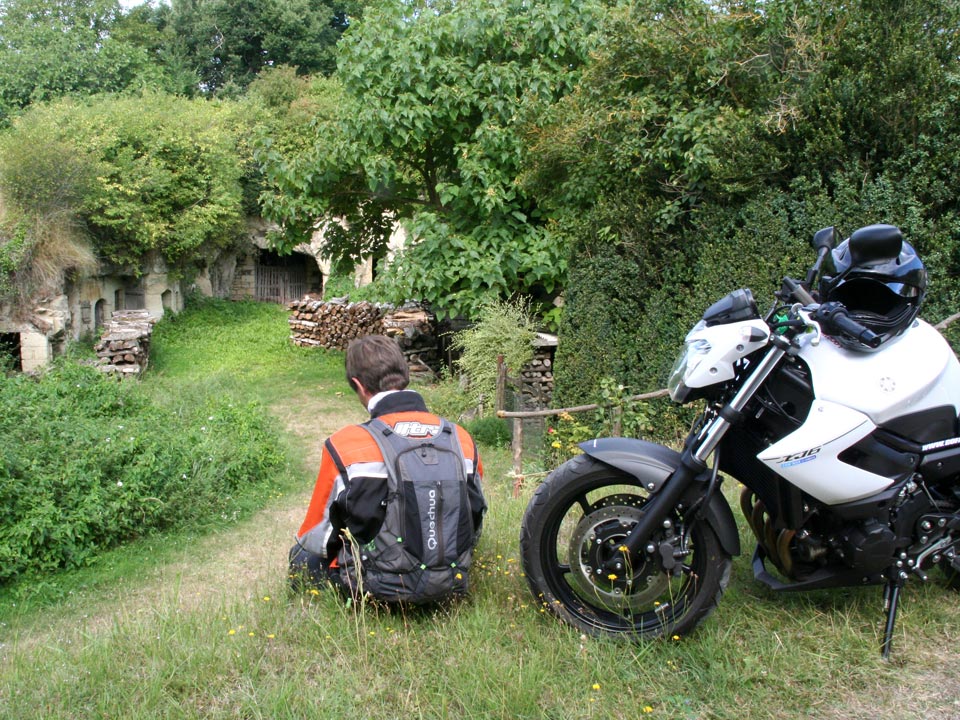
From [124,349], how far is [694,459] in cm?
1446

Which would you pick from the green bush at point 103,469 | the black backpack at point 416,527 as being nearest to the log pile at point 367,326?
the green bush at point 103,469

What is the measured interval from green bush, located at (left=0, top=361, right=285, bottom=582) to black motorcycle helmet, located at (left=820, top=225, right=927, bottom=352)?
5661mm

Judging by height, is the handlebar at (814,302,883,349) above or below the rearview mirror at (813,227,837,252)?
below

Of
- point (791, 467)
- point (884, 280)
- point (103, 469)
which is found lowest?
point (103, 469)

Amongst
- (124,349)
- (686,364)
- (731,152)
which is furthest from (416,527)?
(124,349)

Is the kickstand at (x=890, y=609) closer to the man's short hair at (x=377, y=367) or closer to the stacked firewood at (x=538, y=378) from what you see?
the man's short hair at (x=377, y=367)

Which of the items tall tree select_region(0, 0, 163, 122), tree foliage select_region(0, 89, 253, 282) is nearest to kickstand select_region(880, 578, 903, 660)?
tree foliage select_region(0, 89, 253, 282)

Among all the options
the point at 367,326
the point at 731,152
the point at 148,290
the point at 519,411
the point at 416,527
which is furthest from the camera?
the point at 148,290

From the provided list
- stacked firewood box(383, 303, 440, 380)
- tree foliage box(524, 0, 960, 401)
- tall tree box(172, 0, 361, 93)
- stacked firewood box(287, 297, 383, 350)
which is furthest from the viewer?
tall tree box(172, 0, 361, 93)

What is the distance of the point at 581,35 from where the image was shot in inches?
454

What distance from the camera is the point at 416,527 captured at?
2854 millimetres

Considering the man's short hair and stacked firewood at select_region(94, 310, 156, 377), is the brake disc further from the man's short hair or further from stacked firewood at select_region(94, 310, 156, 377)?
stacked firewood at select_region(94, 310, 156, 377)

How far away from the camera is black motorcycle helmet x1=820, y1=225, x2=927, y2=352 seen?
8.64 ft

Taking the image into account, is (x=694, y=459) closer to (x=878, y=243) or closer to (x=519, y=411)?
(x=878, y=243)
